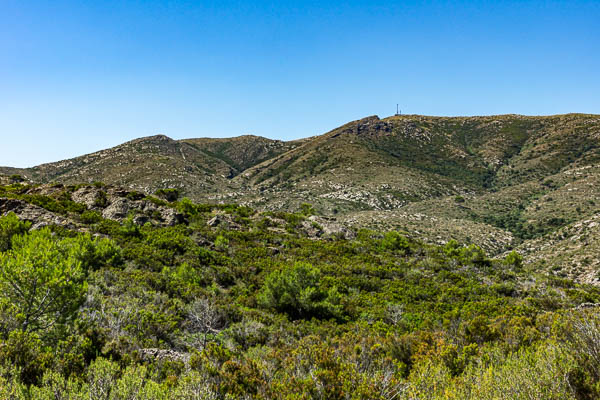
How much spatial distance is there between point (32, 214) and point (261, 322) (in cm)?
1698

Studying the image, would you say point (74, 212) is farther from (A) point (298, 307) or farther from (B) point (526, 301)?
(B) point (526, 301)

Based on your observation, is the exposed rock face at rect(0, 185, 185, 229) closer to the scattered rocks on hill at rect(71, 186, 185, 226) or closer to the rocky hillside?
the scattered rocks on hill at rect(71, 186, 185, 226)

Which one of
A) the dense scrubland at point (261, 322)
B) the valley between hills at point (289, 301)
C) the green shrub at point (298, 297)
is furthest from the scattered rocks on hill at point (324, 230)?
the green shrub at point (298, 297)

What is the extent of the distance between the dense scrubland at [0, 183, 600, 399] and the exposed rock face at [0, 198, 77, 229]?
→ 0.75m

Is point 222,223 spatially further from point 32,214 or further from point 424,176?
point 424,176

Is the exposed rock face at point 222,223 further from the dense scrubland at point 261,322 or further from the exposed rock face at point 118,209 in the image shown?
the exposed rock face at point 118,209

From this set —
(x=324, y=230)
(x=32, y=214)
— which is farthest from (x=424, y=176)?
(x=32, y=214)

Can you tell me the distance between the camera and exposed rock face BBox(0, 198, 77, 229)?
54.5ft

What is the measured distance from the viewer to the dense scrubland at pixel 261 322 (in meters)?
4.16

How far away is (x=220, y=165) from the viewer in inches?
4318

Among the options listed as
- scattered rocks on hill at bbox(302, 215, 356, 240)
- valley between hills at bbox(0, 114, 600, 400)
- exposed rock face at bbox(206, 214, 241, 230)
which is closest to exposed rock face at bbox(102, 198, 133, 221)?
valley between hills at bbox(0, 114, 600, 400)

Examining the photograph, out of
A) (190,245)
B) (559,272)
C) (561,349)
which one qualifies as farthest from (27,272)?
(559,272)

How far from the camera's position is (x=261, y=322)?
9844mm

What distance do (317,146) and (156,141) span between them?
57.2 m
